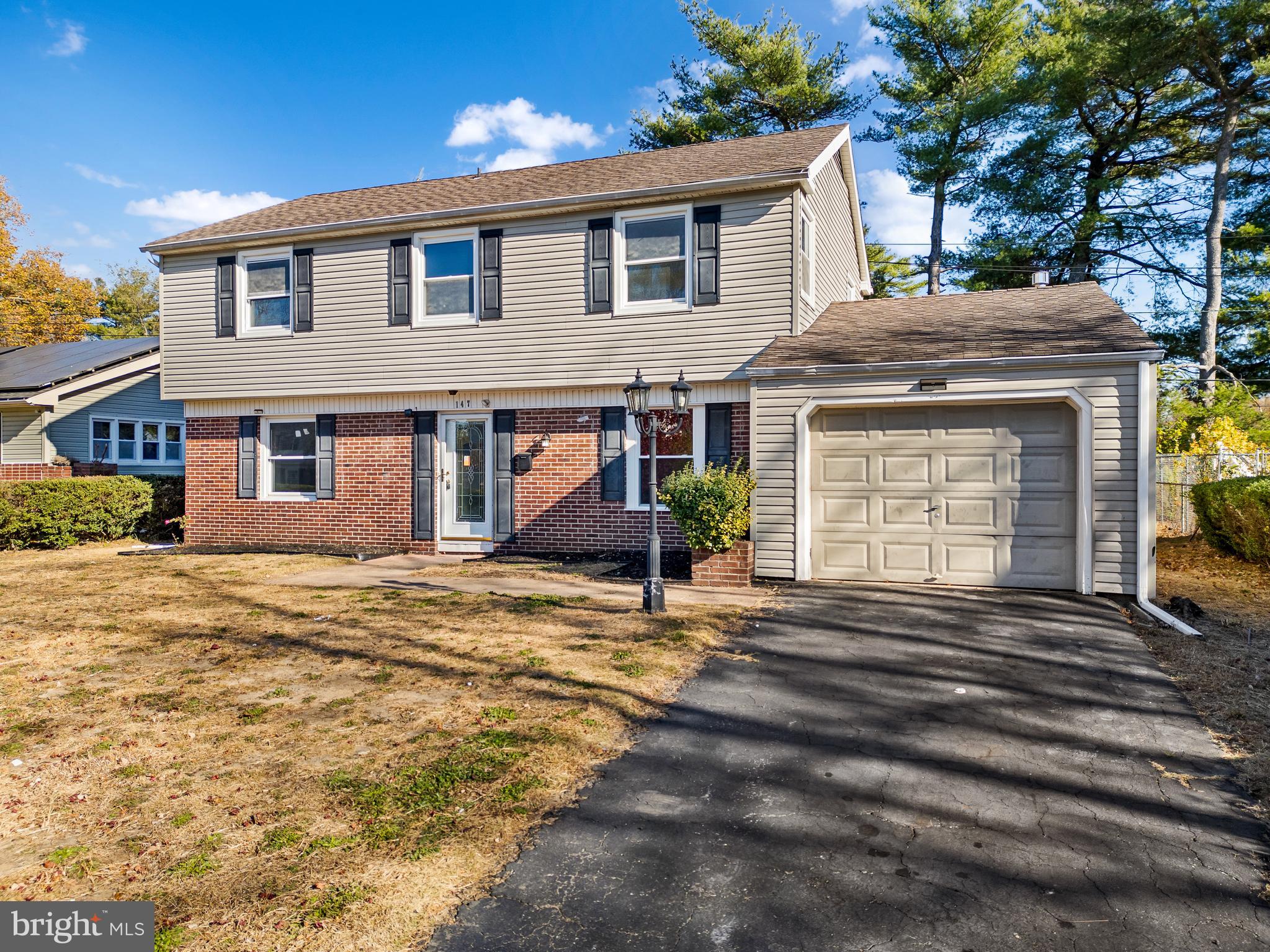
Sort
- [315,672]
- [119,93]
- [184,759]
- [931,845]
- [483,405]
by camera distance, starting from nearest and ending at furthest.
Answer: [931,845], [184,759], [315,672], [483,405], [119,93]

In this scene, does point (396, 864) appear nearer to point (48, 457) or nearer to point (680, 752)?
point (680, 752)

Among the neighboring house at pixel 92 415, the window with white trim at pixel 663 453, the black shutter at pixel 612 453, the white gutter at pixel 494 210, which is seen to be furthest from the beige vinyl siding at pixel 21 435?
the window with white trim at pixel 663 453

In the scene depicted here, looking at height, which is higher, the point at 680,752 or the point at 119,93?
the point at 119,93

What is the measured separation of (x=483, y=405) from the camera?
12086mm

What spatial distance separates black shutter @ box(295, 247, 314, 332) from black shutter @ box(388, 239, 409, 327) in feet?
5.30

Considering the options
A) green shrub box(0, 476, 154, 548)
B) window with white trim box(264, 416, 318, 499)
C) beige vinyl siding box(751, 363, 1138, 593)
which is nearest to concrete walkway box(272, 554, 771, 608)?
beige vinyl siding box(751, 363, 1138, 593)

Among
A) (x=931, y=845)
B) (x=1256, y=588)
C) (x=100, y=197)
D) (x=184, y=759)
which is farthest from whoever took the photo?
(x=100, y=197)

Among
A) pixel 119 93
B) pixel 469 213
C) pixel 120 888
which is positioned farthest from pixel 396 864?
pixel 119 93

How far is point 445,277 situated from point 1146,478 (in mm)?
10525

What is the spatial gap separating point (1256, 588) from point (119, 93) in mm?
23655

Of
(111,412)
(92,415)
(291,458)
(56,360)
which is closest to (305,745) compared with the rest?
(291,458)

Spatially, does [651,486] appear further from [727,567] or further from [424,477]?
[424,477]

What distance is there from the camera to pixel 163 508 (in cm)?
1486

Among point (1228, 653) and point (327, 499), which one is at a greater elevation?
point (327, 499)
